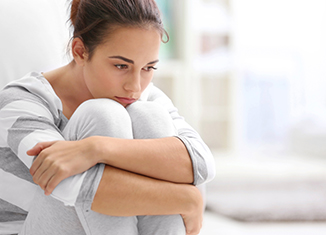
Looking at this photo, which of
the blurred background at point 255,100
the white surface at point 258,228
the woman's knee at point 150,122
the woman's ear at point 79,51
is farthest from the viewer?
the blurred background at point 255,100

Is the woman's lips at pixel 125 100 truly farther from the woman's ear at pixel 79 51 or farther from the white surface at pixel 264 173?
the white surface at pixel 264 173

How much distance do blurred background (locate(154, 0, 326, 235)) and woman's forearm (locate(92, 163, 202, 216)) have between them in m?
1.10

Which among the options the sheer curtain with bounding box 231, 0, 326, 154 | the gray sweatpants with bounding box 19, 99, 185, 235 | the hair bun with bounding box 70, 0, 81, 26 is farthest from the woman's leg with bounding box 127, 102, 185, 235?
the sheer curtain with bounding box 231, 0, 326, 154

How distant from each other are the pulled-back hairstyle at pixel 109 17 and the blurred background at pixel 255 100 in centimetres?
117

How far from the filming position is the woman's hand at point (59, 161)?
74 cm

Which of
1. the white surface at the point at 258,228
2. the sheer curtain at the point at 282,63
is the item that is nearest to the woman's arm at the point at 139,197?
the white surface at the point at 258,228

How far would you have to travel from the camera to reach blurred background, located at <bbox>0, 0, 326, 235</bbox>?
202 cm

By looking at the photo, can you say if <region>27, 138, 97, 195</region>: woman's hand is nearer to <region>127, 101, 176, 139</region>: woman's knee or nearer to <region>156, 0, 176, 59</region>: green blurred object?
<region>127, 101, 176, 139</region>: woman's knee

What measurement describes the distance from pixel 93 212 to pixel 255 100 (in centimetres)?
260

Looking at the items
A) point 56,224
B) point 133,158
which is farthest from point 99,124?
point 56,224

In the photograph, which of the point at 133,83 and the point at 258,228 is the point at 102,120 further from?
the point at 258,228

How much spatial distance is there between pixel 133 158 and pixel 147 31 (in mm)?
345

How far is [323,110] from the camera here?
3.16m

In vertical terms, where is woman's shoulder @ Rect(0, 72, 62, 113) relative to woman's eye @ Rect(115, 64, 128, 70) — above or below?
below
